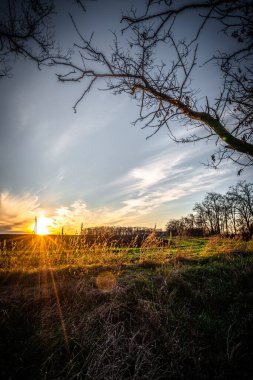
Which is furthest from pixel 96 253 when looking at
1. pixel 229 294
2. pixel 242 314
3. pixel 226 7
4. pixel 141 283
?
pixel 226 7

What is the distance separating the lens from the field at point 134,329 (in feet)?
6.95

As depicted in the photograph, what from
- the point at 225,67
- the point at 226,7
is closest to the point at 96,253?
the point at 225,67

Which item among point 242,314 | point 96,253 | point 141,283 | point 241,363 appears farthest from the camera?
point 96,253

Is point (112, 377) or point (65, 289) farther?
point (65, 289)

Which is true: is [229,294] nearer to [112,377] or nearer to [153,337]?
[153,337]

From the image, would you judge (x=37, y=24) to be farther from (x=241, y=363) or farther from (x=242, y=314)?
(x=242, y=314)

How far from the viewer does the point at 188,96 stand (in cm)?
353

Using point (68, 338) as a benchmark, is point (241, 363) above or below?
below

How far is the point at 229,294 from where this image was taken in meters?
4.02

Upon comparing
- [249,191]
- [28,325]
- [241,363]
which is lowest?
[241,363]

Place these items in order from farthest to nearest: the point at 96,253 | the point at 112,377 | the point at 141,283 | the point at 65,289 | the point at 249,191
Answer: the point at 249,191, the point at 96,253, the point at 141,283, the point at 65,289, the point at 112,377

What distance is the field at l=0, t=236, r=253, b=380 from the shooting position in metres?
2.12

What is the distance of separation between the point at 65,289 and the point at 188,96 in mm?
3988

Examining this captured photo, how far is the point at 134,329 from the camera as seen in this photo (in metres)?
2.79
